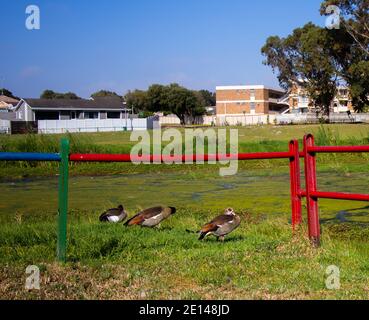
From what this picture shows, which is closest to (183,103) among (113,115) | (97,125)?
(113,115)

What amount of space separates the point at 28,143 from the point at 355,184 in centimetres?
1210

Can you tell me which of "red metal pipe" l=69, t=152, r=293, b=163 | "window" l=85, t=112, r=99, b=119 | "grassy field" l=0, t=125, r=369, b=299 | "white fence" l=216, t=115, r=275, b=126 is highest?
"window" l=85, t=112, r=99, b=119

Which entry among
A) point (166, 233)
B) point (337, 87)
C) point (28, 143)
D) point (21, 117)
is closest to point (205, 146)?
point (28, 143)

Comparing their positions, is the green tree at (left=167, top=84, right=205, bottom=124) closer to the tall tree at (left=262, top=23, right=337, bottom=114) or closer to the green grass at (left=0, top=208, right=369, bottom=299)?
the tall tree at (left=262, top=23, right=337, bottom=114)

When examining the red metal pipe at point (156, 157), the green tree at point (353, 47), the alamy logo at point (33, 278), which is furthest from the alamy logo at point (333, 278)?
the green tree at point (353, 47)

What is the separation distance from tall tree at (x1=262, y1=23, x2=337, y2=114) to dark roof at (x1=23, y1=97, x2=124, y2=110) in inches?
793

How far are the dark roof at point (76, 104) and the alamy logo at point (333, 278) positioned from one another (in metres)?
64.1

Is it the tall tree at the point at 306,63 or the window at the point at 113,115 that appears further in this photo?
the window at the point at 113,115

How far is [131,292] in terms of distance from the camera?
4.68 m

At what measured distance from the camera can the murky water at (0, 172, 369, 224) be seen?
10.8 m

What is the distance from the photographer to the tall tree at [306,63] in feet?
187

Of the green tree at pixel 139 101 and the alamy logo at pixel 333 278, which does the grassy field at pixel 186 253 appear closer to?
the alamy logo at pixel 333 278


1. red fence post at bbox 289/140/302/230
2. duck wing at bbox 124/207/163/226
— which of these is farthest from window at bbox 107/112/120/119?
red fence post at bbox 289/140/302/230
